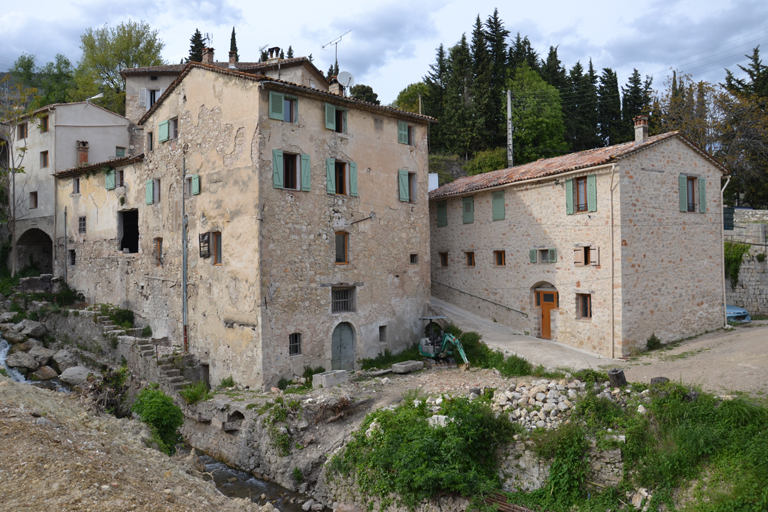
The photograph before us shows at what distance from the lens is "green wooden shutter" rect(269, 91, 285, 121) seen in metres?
19.1

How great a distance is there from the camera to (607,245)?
1992 cm

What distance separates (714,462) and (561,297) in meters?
10.3

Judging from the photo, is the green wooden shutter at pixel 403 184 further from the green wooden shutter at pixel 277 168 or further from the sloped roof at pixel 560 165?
the green wooden shutter at pixel 277 168

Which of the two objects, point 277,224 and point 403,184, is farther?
point 403,184

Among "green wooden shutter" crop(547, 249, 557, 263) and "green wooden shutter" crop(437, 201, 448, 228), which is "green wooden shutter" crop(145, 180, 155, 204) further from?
"green wooden shutter" crop(547, 249, 557, 263)

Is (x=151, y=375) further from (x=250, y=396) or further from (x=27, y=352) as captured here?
→ (x=27, y=352)

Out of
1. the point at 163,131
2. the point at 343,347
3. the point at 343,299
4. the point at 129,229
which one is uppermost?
the point at 163,131

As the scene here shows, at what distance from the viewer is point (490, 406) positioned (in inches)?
578

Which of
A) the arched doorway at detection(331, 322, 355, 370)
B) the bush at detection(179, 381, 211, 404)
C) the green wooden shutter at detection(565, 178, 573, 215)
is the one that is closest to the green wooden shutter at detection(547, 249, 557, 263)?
the green wooden shutter at detection(565, 178, 573, 215)

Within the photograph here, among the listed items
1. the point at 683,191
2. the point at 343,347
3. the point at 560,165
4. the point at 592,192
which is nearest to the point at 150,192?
the point at 343,347

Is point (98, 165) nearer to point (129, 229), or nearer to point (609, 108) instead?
point (129, 229)

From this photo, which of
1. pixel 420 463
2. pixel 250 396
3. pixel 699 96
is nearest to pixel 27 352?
pixel 250 396

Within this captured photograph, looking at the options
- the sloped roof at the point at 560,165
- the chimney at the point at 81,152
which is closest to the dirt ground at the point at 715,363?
the sloped roof at the point at 560,165

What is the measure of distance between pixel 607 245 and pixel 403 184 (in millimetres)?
8500
